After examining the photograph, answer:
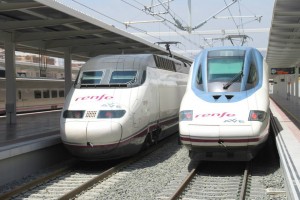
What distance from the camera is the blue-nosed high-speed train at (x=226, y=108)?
27.7 feet

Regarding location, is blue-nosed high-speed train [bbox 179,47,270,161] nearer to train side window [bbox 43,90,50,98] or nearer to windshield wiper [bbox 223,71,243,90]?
windshield wiper [bbox 223,71,243,90]

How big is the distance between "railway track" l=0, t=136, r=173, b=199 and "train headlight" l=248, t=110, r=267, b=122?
10.3 ft

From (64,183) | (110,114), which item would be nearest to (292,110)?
(110,114)

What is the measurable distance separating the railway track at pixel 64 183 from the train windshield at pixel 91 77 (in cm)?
200

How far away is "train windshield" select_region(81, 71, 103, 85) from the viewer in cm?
1044

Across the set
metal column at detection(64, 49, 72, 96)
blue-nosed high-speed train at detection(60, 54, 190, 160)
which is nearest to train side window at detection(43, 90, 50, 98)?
metal column at detection(64, 49, 72, 96)

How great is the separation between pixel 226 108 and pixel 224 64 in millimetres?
1575

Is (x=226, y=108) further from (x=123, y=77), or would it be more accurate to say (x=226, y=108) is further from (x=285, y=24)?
(x=285, y=24)

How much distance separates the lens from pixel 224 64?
32.5 feet

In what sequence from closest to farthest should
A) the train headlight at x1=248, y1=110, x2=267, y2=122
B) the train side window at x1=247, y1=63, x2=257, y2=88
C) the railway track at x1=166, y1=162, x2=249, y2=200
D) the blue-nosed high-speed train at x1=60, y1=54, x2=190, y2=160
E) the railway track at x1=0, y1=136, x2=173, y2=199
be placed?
the railway track at x1=166, y1=162, x2=249, y2=200 → the railway track at x1=0, y1=136, x2=173, y2=199 → the train headlight at x1=248, y1=110, x2=267, y2=122 → the blue-nosed high-speed train at x1=60, y1=54, x2=190, y2=160 → the train side window at x1=247, y1=63, x2=257, y2=88

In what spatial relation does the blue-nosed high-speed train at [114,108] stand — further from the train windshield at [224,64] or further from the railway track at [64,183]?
the train windshield at [224,64]

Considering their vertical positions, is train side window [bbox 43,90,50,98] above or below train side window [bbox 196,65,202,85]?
below

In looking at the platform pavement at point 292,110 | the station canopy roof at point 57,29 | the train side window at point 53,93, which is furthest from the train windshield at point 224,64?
the train side window at point 53,93

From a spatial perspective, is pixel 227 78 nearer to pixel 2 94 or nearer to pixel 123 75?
pixel 123 75
